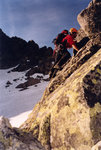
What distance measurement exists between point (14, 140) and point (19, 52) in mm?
62427

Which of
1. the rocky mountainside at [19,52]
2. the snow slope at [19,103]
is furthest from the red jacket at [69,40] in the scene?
the rocky mountainside at [19,52]

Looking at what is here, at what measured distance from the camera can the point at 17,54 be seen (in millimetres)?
63531

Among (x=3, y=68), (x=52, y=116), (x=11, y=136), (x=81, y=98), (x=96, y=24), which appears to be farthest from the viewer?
(x=3, y=68)

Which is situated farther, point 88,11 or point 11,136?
point 88,11

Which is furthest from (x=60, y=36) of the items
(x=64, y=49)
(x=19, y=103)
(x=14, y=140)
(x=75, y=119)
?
(x=19, y=103)

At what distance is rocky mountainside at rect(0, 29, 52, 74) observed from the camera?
51.1m

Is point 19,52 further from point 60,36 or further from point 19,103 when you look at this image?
point 60,36

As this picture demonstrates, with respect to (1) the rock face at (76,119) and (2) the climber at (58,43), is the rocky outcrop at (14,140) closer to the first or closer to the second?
(1) the rock face at (76,119)

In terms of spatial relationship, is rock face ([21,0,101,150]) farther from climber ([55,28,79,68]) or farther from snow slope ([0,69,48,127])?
snow slope ([0,69,48,127])

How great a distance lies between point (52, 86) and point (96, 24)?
383 cm

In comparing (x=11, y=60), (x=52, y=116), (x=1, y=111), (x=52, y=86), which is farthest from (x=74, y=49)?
(x=11, y=60)

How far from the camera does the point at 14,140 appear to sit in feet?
11.9

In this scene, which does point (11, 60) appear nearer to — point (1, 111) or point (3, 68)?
point (3, 68)

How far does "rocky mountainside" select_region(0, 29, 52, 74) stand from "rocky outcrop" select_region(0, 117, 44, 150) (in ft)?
141
